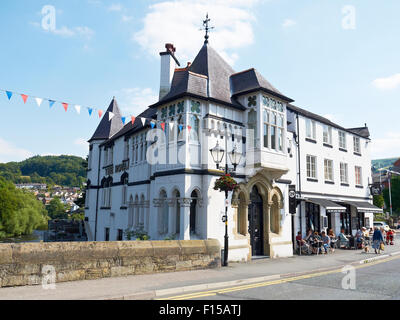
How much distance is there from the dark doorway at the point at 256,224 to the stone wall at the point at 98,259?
446 centimetres

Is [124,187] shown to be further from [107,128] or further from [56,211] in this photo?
[56,211]

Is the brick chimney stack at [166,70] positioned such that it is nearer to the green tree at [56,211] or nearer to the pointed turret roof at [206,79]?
the pointed turret roof at [206,79]

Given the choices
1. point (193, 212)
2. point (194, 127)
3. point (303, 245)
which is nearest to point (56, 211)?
point (303, 245)

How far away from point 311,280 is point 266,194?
7.12 metres

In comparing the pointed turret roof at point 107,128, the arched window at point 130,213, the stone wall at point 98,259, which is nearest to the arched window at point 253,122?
the stone wall at point 98,259

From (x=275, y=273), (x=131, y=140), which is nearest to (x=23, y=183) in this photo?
(x=131, y=140)

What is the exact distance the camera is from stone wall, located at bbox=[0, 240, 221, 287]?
352 inches

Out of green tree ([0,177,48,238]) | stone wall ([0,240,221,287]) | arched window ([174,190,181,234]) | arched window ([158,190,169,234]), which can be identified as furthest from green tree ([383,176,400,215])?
green tree ([0,177,48,238])

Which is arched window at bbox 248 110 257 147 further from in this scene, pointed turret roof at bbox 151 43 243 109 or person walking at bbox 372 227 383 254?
person walking at bbox 372 227 383 254

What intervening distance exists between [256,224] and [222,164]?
13.9ft

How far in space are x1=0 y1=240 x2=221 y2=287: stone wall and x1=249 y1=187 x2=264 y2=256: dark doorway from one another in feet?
14.6

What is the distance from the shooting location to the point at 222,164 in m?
16.1

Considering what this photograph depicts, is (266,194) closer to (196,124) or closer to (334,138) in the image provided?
(196,124)
